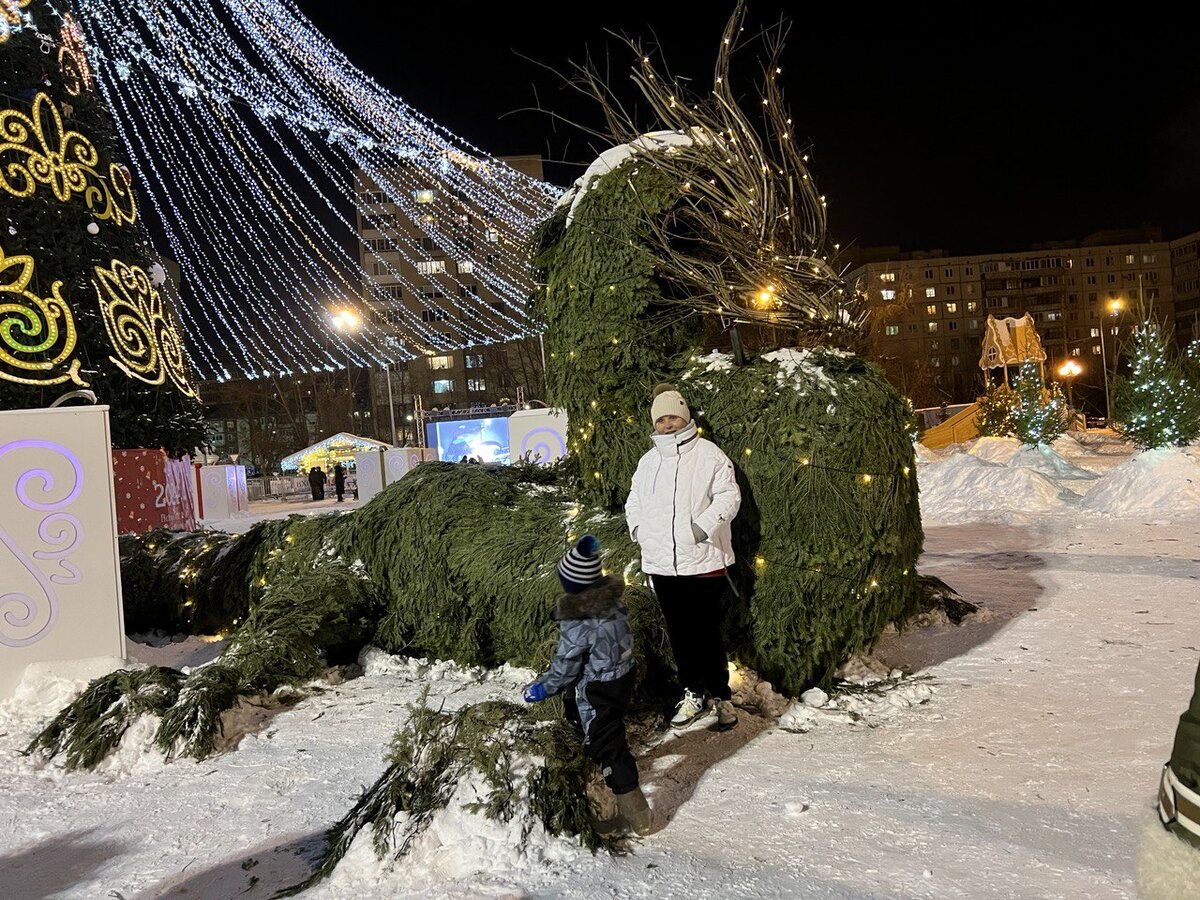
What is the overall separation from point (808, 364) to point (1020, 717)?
2042mm

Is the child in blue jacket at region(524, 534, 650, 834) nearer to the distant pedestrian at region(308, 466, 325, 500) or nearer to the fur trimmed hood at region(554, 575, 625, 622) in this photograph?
the fur trimmed hood at region(554, 575, 625, 622)

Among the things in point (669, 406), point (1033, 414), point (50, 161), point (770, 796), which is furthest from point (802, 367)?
point (1033, 414)

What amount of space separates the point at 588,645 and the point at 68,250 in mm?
11112

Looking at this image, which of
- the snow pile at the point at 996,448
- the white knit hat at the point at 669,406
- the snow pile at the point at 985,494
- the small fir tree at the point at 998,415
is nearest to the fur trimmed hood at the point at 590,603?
the white knit hat at the point at 669,406

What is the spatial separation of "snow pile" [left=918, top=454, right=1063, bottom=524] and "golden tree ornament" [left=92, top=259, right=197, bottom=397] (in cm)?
1199

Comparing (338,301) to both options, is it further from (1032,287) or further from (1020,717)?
(1032,287)

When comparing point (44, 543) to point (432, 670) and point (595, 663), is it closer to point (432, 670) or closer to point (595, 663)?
point (432, 670)

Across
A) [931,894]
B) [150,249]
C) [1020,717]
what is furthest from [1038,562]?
[150,249]

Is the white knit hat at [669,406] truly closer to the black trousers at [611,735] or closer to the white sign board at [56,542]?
the black trousers at [611,735]

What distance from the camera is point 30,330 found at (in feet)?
34.8

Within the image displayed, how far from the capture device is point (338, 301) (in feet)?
91.9

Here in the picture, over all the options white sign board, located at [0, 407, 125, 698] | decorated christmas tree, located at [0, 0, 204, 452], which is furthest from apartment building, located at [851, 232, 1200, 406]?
white sign board, located at [0, 407, 125, 698]

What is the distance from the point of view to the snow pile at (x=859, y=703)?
13.6 ft

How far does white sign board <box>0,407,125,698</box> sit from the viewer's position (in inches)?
206
